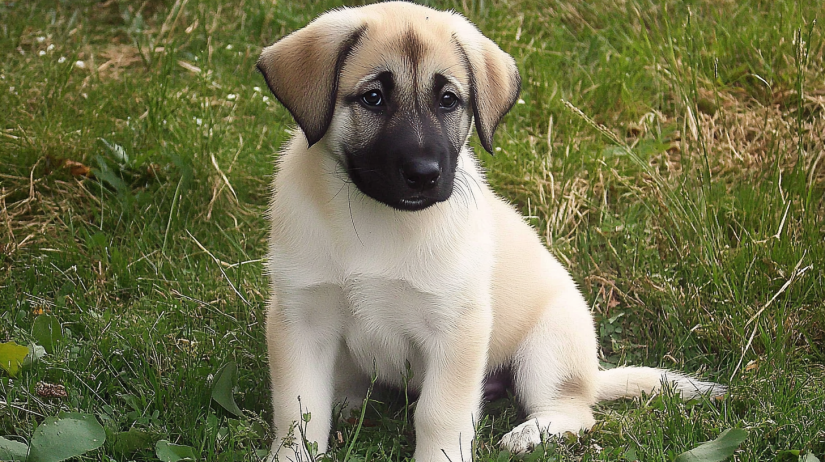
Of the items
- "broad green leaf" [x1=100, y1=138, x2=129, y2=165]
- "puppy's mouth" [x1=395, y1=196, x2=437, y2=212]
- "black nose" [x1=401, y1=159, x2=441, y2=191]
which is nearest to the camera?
"black nose" [x1=401, y1=159, x2=441, y2=191]

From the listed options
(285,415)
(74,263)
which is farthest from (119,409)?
(74,263)

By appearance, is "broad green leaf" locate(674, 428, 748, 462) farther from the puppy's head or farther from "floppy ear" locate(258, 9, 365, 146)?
"floppy ear" locate(258, 9, 365, 146)

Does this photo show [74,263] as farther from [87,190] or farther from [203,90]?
[203,90]

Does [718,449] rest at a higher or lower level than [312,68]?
lower

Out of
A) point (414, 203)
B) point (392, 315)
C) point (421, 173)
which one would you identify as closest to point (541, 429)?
point (392, 315)

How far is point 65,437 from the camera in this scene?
3.05m

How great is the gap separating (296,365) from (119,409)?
31.0 inches

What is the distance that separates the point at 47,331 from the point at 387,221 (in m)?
1.58

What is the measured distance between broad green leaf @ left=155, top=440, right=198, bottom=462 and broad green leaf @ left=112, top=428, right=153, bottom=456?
14cm

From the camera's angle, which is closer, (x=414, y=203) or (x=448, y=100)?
(x=414, y=203)

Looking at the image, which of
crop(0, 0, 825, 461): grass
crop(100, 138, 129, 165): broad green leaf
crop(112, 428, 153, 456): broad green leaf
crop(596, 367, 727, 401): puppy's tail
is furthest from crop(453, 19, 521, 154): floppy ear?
crop(100, 138, 129, 165): broad green leaf

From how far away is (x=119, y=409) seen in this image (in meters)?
3.51

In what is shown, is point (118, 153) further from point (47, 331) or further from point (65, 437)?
point (65, 437)

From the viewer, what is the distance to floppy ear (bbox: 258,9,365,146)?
3.06 metres
